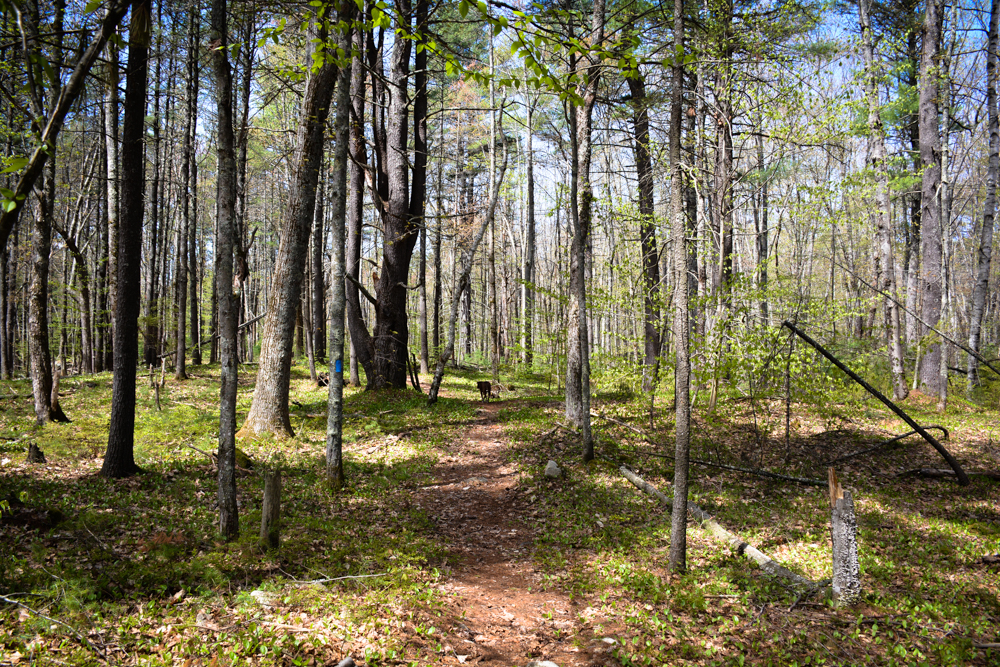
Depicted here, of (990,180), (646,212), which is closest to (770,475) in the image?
(646,212)

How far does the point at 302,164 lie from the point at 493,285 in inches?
471

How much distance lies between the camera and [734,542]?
561 centimetres

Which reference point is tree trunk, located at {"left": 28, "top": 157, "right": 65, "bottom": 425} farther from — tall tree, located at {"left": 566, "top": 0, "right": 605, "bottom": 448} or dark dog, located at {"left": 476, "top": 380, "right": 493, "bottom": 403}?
dark dog, located at {"left": 476, "top": 380, "right": 493, "bottom": 403}

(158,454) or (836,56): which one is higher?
(836,56)

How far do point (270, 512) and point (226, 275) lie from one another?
7.65 feet

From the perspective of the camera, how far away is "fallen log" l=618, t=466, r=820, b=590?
484cm

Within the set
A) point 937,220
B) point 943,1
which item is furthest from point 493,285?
point 943,1

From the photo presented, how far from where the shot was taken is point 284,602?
403 centimetres

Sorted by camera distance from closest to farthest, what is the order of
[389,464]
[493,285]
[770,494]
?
[770,494], [389,464], [493,285]

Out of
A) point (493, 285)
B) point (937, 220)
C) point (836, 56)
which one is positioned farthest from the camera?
point (493, 285)

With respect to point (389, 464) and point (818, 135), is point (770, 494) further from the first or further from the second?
point (818, 135)

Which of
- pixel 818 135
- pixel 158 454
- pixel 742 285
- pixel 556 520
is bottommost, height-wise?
pixel 556 520

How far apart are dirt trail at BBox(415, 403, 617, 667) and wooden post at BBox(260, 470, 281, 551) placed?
175cm

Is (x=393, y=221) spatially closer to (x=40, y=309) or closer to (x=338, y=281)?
(x=338, y=281)
